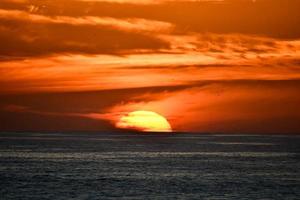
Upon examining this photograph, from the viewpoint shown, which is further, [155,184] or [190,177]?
[190,177]

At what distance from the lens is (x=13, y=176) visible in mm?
100188

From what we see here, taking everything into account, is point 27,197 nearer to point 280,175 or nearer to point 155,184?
point 155,184

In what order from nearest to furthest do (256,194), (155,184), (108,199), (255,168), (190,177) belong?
(108,199) → (256,194) → (155,184) → (190,177) → (255,168)

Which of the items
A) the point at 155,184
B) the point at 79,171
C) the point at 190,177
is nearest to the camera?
the point at 155,184

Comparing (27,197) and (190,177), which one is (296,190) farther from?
(27,197)

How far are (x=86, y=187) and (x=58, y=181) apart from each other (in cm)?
945

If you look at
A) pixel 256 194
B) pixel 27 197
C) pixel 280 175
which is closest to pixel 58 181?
pixel 27 197

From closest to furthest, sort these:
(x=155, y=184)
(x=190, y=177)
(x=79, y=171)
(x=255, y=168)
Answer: (x=155, y=184) → (x=190, y=177) → (x=79, y=171) → (x=255, y=168)

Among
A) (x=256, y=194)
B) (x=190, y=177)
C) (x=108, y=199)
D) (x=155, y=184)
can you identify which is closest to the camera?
(x=108, y=199)

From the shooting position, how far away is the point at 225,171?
11156 cm

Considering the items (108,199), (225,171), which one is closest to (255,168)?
(225,171)

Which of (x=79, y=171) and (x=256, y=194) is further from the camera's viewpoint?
(x=79, y=171)

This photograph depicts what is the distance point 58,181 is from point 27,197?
1753cm

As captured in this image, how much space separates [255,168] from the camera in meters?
119
